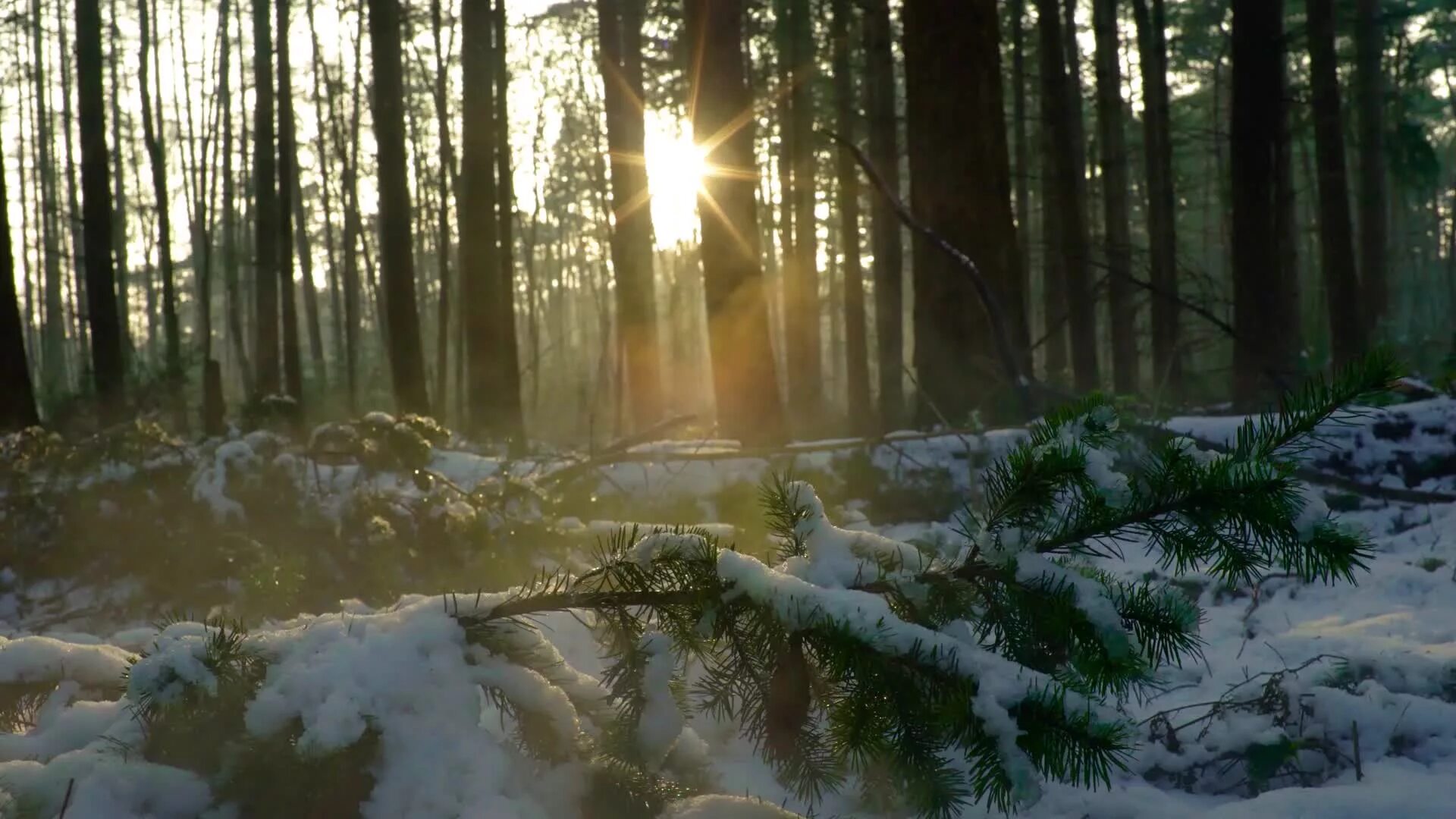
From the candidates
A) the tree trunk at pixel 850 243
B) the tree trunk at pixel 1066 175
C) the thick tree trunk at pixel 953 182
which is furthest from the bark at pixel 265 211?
the tree trunk at pixel 1066 175

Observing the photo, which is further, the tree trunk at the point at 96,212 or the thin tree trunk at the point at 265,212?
the thin tree trunk at the point at 265,212

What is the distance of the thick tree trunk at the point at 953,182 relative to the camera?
22.9ft

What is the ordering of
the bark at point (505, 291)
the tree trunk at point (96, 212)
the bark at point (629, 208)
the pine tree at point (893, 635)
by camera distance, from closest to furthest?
the pine tree at point (893, 635) < the tree trunk at point (96, 212) < the bark at point (505, 291) < the bark at point (629, 208)

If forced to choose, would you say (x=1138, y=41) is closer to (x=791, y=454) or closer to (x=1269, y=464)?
(x=791, y=454)

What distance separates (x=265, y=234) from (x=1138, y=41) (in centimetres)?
1329

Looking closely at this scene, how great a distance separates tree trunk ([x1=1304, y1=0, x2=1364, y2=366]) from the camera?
12.2 meters

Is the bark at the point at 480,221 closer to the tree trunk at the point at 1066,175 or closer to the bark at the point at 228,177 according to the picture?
the tree trunk at the point at 1066,175

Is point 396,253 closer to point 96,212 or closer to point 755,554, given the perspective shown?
point 96,212

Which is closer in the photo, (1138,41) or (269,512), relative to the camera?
(269,512)

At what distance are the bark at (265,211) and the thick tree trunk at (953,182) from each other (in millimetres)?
10751

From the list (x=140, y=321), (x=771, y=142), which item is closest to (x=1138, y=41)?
(x=771, y=142)

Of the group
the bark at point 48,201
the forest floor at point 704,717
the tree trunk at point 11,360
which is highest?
the bark at point 48,201

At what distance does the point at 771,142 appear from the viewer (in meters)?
25.3

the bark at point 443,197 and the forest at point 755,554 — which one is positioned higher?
the bark at point 443,197
